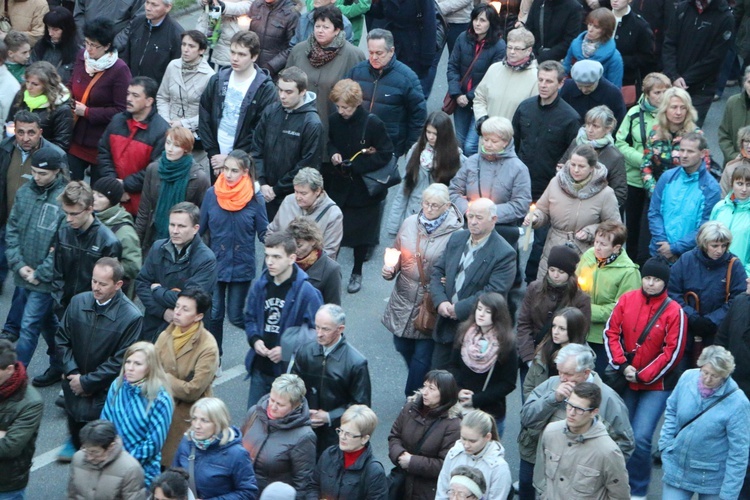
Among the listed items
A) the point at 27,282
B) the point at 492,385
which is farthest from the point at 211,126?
the point at 492,385

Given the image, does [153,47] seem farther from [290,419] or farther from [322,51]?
[290,419]

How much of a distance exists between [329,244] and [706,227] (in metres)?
2.98

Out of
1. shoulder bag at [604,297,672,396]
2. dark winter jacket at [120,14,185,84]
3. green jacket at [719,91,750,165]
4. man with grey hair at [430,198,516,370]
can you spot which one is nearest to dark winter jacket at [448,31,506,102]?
green jacket at [719,91,750,165]

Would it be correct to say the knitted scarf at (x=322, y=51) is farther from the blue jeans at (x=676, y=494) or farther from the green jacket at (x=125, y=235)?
the blue jeans at (x=676, y=494)

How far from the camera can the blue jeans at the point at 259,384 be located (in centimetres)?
1016

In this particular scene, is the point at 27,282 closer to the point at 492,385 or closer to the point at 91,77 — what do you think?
the point at 91,77

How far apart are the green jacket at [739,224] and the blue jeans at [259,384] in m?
3.72

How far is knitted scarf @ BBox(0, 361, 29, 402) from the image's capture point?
8961mm

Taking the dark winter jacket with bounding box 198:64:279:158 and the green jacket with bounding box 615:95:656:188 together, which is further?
the dark winter jacket with bounding box 198:64:279:158

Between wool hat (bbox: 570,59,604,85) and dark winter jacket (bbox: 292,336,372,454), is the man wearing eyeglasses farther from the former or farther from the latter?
wool hat (bbox: 570,59,604,85)

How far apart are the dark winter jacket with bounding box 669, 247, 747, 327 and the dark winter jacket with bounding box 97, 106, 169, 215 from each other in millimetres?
4709

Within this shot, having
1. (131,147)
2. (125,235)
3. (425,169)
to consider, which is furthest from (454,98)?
(125,235)

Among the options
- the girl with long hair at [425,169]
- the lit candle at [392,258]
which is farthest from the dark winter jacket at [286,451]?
the girl with long hair at [425,169]

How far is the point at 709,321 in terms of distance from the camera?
10.2 meters
